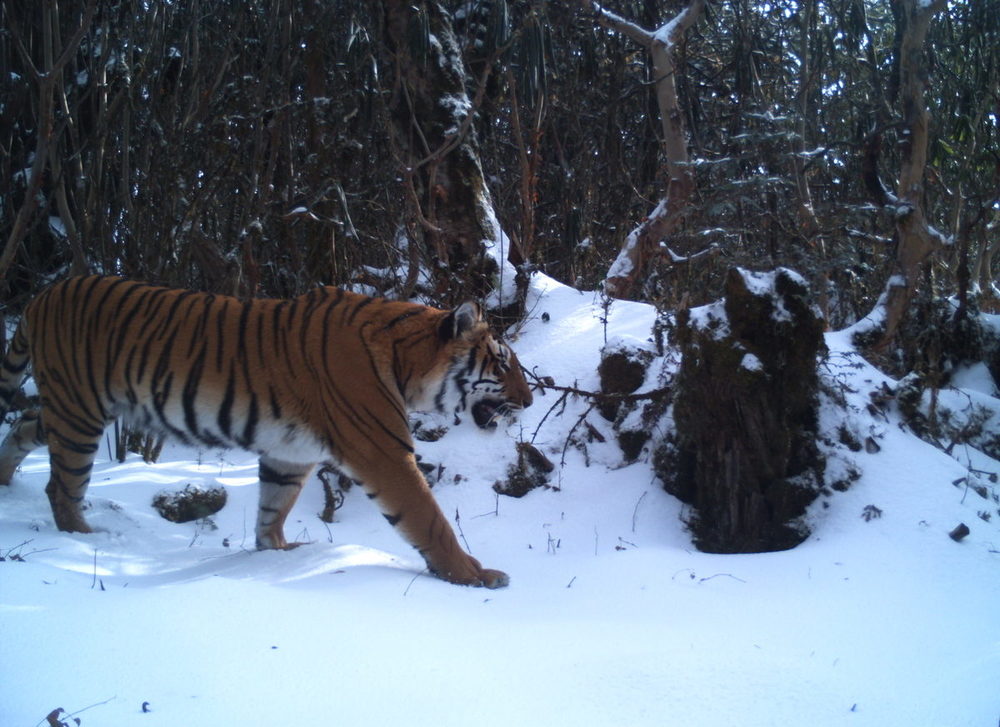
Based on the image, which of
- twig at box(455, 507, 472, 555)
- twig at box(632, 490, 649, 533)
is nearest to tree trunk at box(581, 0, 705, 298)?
twig at box(632, 490, 649, 533)

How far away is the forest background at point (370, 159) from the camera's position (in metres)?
6.46

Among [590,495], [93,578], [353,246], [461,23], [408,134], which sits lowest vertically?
[590,495]

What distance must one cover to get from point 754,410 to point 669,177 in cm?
406

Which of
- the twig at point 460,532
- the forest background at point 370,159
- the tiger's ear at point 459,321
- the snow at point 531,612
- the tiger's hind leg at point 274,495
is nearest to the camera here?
the snow at point 531,612

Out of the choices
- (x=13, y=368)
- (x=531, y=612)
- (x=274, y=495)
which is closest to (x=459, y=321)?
(x=274, y=495)

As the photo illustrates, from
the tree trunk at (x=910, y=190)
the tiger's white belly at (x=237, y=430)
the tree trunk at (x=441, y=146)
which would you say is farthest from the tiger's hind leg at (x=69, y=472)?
the tree trunk at (x=910, y=190)

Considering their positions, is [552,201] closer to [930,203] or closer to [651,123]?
[651,123]

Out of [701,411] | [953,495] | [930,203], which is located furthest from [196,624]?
[930,203]

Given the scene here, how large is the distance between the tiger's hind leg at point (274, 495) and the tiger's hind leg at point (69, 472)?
0.89 metres

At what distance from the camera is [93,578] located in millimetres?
3375

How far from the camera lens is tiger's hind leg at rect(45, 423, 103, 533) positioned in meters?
4.30

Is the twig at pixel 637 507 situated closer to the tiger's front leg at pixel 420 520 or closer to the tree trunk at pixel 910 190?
the tiger's front leg at pixel 420 520

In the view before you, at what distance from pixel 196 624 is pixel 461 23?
7.80 metres

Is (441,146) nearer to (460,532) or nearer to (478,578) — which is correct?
(460,532)
